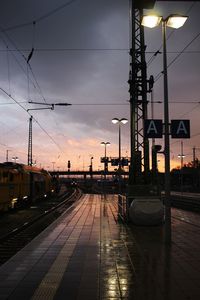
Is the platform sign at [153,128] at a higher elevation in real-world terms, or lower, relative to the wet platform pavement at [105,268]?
higher

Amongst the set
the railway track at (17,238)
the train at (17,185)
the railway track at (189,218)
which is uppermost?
the train at (17,185)

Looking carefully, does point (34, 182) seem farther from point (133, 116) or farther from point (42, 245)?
point (42, 245)

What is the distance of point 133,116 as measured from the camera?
2339cm

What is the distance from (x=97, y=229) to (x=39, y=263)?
8.00 meters

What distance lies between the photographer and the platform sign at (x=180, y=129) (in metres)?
14.1

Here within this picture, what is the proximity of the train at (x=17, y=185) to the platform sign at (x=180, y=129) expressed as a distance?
1384 cm

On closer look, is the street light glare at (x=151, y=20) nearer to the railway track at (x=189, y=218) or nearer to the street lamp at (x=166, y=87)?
the street lamp at (x=166, y=87)

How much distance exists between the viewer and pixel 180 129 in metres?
14.1

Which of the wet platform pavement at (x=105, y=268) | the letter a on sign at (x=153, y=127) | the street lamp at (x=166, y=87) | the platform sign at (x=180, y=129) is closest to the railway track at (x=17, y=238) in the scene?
the wet platform pavement at (x=105, y=268)

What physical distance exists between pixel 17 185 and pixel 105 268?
21809 mm

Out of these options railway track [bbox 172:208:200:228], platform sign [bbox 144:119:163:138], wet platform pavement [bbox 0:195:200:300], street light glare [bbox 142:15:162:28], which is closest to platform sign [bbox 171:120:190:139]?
platform sign [bbox 144:119:163:138]

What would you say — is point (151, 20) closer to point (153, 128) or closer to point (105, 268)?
point (153, 128)

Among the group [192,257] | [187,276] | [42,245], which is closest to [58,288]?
→ [187,276]

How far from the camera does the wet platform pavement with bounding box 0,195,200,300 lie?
786 centimetres
